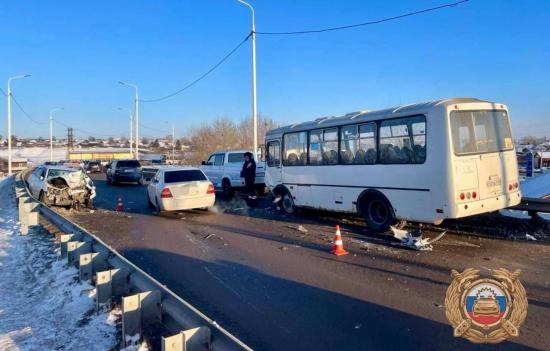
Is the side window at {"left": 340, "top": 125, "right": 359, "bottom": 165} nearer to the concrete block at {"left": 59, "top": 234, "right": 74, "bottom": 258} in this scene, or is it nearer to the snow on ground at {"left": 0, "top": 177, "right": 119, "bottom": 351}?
the concrete block at {"left": 59, "top": 234, "right": 74, "bottom": 258}

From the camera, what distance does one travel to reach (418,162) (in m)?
9.12

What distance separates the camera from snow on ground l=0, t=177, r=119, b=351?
466cm

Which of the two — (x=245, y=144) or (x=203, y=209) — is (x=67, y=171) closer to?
(x=203, y=209)

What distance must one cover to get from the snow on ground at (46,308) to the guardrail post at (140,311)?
1.16 ft

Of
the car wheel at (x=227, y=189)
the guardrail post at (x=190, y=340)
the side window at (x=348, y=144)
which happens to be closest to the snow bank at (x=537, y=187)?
the side window at (x=348, y=144)

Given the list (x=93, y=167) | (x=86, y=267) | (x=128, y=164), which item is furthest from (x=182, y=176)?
(x=93, y=167)

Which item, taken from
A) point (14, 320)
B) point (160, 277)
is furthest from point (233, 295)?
point (14, 320)

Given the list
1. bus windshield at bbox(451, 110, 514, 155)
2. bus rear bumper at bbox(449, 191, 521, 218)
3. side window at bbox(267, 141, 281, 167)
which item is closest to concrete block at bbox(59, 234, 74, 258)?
bus rear bumper at bbox(449, 191, 521, 218)

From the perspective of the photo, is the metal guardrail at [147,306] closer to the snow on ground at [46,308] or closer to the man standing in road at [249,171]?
the snow on ground at [46,308]

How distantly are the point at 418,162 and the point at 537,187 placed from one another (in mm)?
5092

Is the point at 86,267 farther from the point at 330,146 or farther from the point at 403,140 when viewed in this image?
the point at 330,146

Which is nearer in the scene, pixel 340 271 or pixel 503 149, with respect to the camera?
pixel 340 271

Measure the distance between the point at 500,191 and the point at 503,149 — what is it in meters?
0.98

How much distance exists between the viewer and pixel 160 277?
23.3ft
